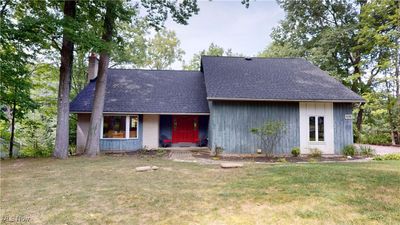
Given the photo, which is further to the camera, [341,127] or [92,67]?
[92,67]

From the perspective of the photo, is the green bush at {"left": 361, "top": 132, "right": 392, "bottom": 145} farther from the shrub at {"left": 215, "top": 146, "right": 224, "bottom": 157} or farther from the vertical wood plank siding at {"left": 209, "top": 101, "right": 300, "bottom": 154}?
the shrub at {"left": 215, "top": 146, "right": 224, "bottom": 157}

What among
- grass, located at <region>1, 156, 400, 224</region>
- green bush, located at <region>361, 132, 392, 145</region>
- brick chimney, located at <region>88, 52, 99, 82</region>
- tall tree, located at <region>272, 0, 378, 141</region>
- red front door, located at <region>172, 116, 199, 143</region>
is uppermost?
tall tree, located at <region>272, 0, 378, 141</region>

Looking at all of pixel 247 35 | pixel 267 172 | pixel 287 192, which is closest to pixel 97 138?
pixel 267 172

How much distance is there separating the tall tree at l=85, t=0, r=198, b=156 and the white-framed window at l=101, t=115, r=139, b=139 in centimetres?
141

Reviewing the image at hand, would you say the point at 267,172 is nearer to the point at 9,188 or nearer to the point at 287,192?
the point at 287,192

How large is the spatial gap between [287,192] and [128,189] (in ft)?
11.9

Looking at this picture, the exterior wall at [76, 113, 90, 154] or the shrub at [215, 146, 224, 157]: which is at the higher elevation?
the exterior wall at [76, 113, 90, 154]

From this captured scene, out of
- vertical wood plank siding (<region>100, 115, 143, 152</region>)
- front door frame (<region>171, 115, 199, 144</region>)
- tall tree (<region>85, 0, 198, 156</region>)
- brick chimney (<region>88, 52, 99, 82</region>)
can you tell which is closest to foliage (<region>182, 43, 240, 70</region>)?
brick chimney (<region>88, 52, 99, 82</region>)

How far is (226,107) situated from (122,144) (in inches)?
244

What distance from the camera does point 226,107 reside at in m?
11.6

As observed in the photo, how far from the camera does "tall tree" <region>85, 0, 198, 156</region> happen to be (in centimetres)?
1071

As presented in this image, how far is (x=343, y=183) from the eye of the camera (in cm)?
567

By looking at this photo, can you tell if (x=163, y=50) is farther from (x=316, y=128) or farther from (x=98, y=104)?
(x=316, y=128)

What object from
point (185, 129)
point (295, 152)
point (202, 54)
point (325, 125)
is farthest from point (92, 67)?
point (202, 54)
